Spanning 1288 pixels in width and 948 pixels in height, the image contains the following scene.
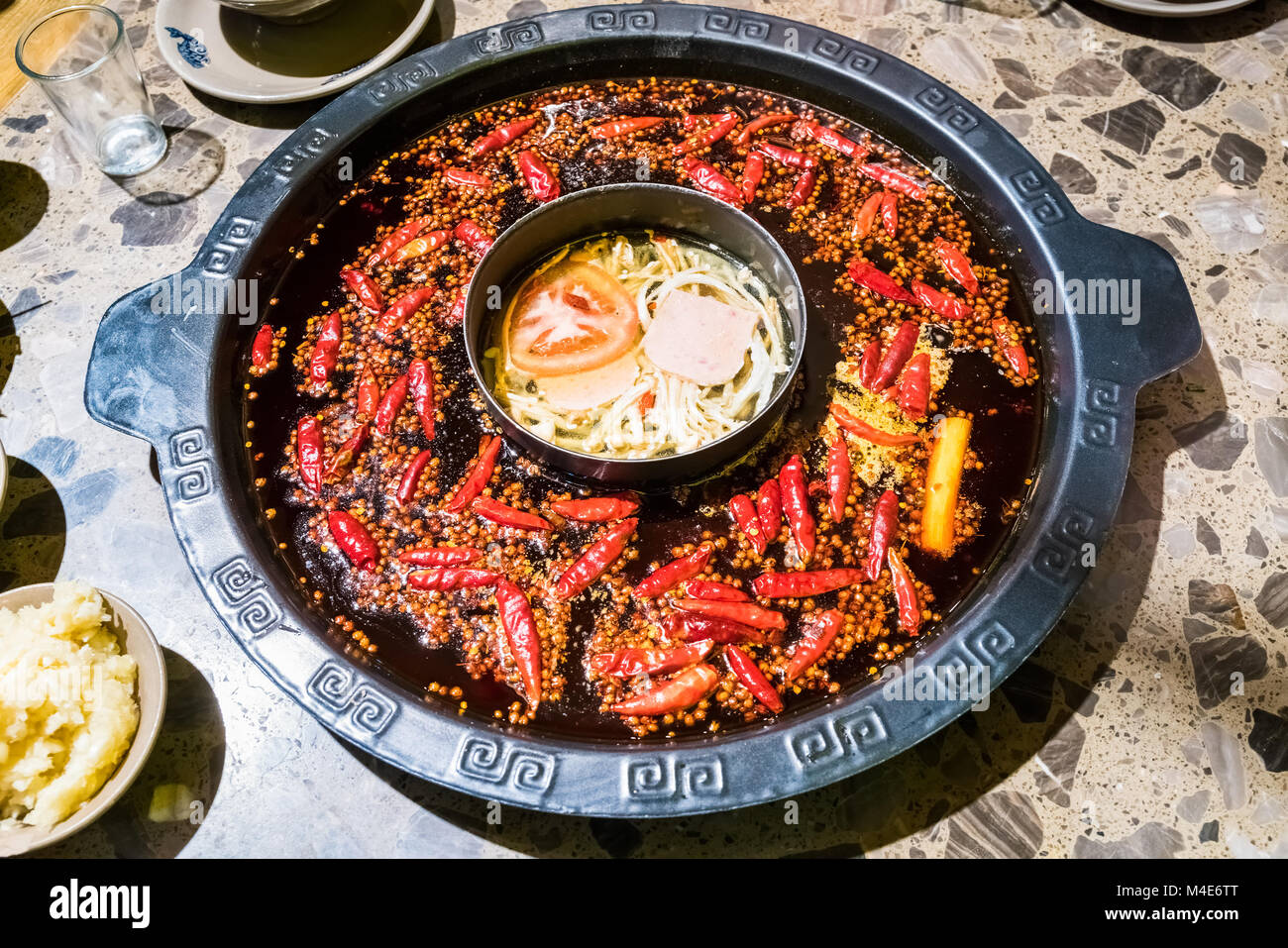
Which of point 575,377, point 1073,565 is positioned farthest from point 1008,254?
point 575,377

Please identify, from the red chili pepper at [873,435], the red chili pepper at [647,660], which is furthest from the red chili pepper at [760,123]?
the red chili pepper at [647,660]

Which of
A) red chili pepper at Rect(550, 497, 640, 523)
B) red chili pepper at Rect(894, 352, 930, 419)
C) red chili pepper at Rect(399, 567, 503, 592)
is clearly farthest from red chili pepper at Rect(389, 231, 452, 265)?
red chili pepper at Rect(894, 352, 930, 419)

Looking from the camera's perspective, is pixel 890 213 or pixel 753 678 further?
pixel 890 213

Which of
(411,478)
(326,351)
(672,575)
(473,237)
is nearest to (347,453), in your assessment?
(411,478)

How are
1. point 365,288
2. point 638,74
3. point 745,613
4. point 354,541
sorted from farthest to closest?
1. point 638,74
2. point 365,288
3. point 354,541
4. point 745,613

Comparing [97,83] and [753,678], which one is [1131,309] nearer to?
[753,678]

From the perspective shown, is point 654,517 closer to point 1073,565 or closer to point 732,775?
point 732,775
